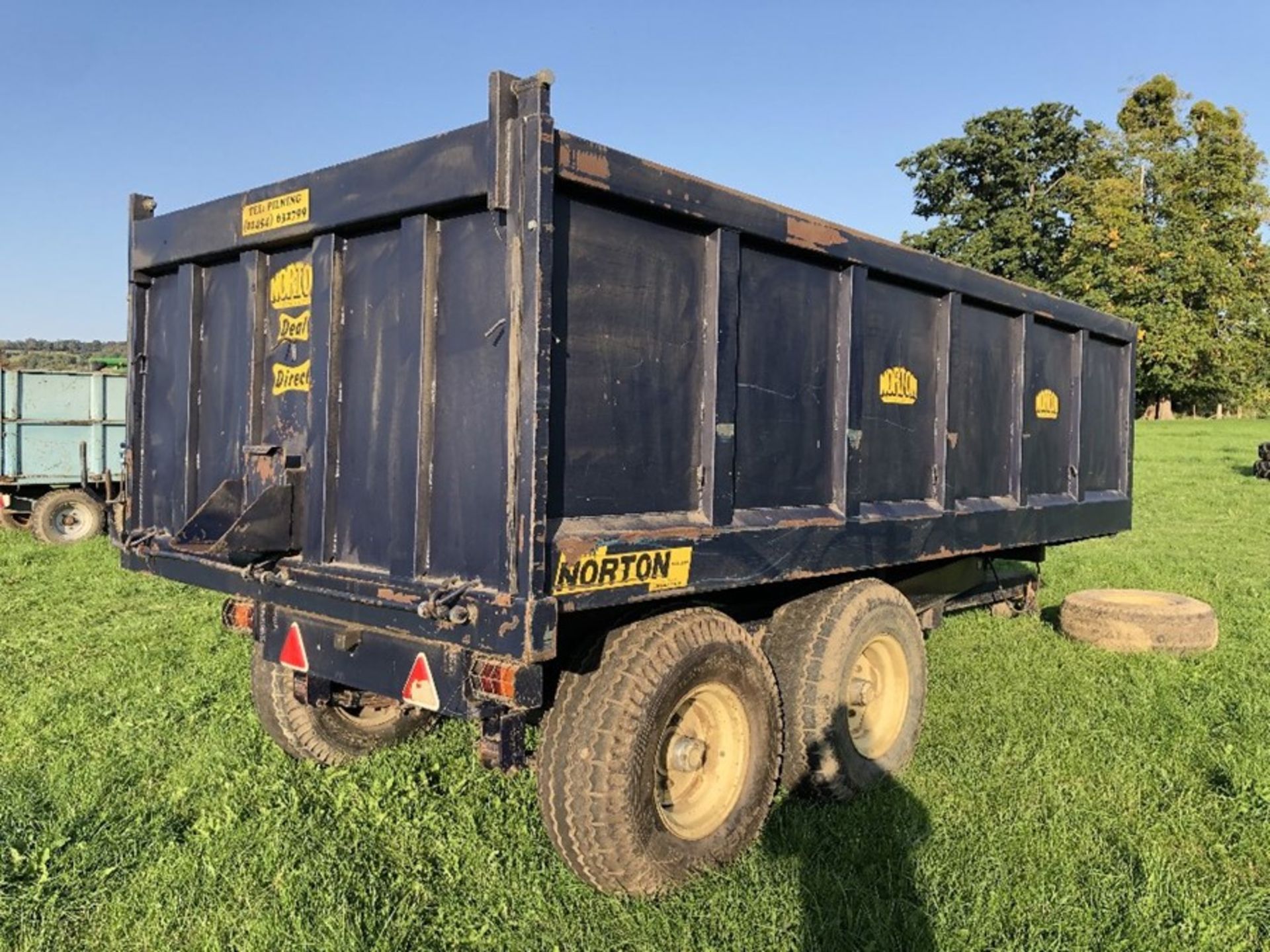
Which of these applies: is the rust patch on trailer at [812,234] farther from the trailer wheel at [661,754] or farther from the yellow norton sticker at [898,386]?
the trailer wheel at [661,754]

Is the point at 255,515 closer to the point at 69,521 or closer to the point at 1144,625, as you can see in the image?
the point at 1144,625

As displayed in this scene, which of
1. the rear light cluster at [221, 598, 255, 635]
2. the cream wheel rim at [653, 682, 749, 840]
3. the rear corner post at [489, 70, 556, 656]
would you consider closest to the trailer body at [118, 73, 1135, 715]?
the rear corner post at [489, 70, 556, 656]

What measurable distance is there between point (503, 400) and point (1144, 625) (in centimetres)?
555

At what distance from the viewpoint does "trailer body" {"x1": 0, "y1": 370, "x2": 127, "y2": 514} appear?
1250cm

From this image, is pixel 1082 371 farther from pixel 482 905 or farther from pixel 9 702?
pixel 9 702

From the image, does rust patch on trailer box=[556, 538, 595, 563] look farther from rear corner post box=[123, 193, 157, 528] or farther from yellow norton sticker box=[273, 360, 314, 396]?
rear corner post box=[123, 193, 157, 528]

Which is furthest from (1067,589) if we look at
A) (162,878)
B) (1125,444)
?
(162,878)

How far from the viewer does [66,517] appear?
12.9m

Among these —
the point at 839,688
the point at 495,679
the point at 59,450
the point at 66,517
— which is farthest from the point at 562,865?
the point at 59,450

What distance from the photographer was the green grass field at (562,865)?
3277 millimetres

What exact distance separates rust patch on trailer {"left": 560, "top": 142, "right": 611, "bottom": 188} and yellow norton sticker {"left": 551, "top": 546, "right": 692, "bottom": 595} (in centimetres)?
120

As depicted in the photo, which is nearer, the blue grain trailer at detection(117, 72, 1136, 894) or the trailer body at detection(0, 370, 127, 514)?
the blue grain trailer at detection(117, 72, 1136, 894)

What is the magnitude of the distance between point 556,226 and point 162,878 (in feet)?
8.85

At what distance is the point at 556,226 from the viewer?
312 centimetres
